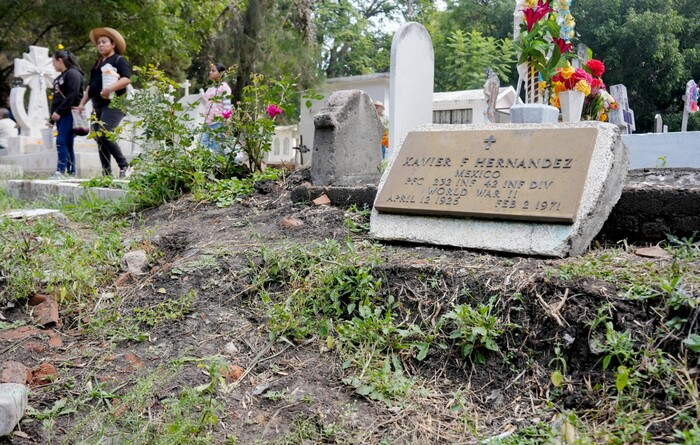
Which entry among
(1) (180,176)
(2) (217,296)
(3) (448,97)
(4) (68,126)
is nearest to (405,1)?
(3) (448,97)

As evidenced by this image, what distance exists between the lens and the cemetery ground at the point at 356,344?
94.2 inches

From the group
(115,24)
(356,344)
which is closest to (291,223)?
(356,344)

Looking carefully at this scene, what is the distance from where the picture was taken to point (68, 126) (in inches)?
320

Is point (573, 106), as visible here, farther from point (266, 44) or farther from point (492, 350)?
point (266, 44)

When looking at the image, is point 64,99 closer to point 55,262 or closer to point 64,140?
point 64,140

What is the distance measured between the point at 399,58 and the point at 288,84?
2011mm

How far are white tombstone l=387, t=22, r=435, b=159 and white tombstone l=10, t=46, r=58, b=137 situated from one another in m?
10.8

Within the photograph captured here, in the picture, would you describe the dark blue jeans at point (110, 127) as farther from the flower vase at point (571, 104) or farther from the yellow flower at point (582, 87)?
the yellow flower at point (582, 87)

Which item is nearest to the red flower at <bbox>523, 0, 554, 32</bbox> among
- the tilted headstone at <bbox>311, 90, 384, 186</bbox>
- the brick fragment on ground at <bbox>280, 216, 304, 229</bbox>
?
the tilted headstone at <bbox>311, 90, 384, 186</bbox>

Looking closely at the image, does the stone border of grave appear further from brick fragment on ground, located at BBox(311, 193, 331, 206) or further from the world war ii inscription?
the world war ii inscription

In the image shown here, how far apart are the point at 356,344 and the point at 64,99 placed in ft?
20.8

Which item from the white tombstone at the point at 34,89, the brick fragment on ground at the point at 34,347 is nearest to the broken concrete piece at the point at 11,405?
the brick fragment on ground at the point at 34,347

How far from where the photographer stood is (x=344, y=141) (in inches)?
197

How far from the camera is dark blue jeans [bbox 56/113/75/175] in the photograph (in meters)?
8.09
